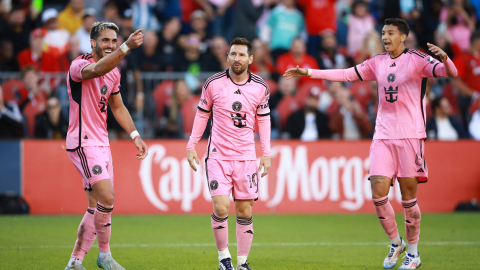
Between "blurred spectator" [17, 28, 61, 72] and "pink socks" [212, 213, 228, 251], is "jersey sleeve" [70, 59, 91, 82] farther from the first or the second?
"blurred spectator" [17, 28, 61, 72]

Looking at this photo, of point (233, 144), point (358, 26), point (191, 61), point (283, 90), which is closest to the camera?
point (233, 144)

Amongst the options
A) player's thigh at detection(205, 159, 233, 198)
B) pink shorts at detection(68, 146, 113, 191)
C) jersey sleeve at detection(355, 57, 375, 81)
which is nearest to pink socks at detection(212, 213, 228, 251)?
player's thigh at detection(205, 159, 233, 198)

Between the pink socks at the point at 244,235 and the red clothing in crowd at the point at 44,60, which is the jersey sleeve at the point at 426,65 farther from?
the red clothing in crowd at the point at 44,60

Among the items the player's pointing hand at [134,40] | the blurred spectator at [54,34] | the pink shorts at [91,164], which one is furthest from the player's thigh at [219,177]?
the blurred spectator at [54,34]

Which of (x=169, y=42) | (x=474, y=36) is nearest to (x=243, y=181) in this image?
(x=169, y=42)

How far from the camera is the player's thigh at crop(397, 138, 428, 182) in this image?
7.09 metres

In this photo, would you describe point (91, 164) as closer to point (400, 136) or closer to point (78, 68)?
point (78, 68)

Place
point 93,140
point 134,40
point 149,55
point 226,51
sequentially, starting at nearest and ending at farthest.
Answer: point 134,40 → point 93,140 → point 149,55 → point 226,51

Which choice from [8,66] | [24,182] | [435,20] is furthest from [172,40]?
[435,20]

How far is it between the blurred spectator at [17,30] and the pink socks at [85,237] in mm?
9274

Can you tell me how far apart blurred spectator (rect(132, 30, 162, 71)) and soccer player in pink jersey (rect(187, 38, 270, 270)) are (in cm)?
784

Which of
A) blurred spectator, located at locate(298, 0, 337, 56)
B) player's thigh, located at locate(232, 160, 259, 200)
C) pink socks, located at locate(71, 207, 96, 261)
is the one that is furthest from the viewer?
blurred spectator, located at locate(298, 0, 337, 56)

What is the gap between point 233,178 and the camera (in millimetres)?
6750

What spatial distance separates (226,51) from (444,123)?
5404 millimetres
